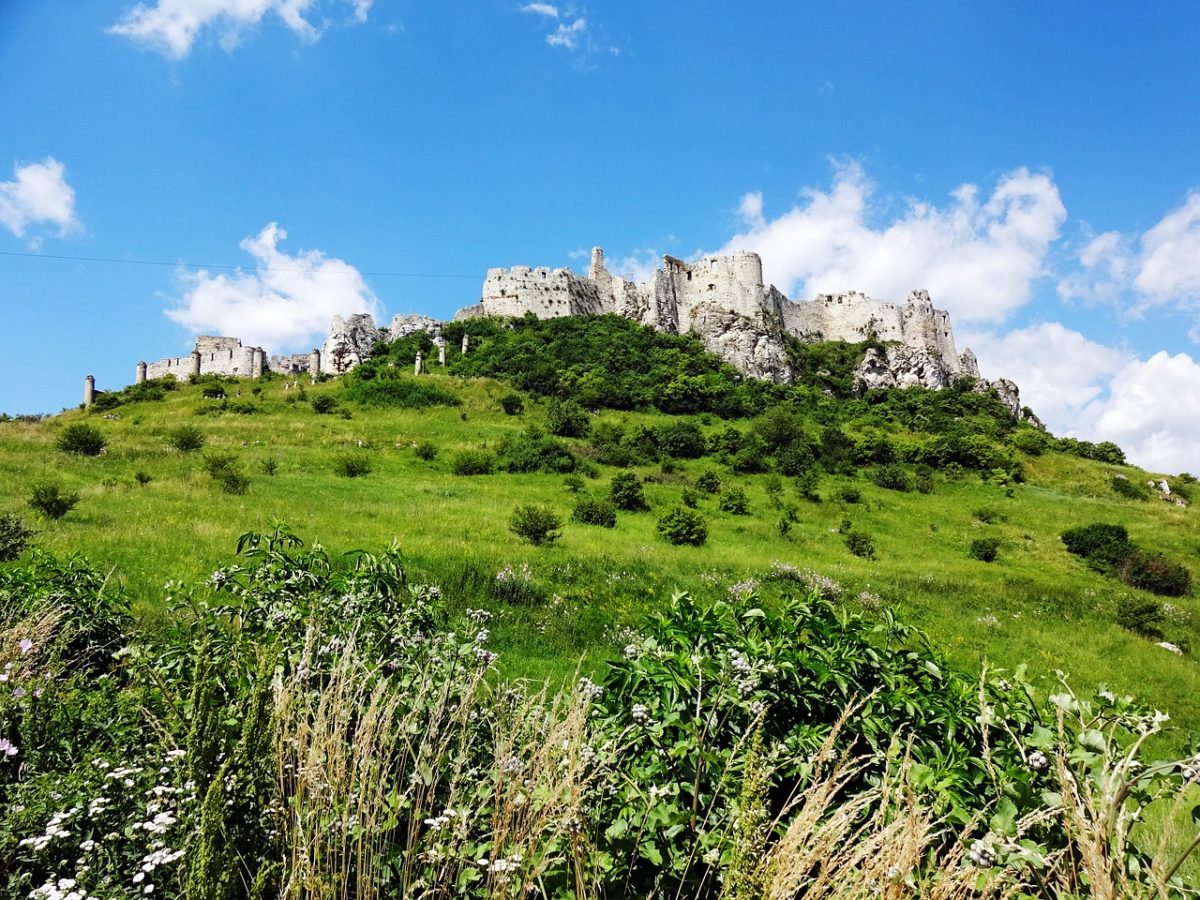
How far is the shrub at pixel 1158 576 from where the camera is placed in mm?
21797

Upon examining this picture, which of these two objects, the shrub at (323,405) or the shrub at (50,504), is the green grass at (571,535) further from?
the shrub at (323,405)

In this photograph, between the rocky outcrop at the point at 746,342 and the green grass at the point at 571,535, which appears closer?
the green grass at the point at 571,535

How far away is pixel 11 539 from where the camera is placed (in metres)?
8.38

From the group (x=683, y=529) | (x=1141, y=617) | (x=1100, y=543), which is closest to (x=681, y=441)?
(x=683, y=529)

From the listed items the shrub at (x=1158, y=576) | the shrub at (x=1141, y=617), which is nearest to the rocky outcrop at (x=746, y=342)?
the shrub at (x=1158, y=576)

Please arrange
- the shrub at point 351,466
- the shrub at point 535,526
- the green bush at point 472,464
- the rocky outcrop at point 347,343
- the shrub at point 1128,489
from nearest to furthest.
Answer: the shrub at point 535,526 < the shrub at point 351,466 < the green bush at point 472,464 < the shrub at point 1128,489 < the rocky outcrop at point 347,343

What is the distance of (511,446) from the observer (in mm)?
30016

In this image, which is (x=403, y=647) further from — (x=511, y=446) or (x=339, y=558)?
(x=511, y=446)

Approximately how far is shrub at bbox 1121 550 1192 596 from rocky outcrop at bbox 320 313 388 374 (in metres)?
59.0

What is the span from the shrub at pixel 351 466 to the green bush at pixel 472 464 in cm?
368

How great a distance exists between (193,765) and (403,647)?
5.98 ft

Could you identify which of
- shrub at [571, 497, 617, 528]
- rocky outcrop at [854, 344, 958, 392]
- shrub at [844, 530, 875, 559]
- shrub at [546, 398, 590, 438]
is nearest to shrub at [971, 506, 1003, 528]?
shrub at [844, 530, 875, 559]

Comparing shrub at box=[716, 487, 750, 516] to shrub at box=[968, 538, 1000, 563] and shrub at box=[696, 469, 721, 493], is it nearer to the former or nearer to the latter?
shrub at box=[696, 469, 721, 493]

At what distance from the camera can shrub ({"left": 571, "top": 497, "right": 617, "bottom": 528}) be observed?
21.1m
